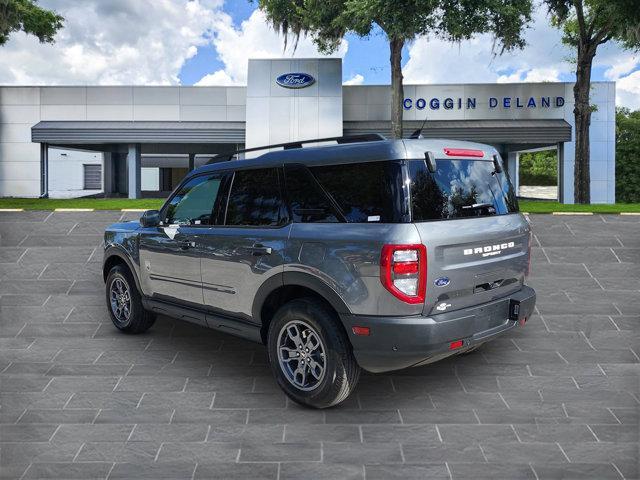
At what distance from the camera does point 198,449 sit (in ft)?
12.6

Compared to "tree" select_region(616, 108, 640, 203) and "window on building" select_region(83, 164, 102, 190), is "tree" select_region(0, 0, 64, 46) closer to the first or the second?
"window on building" select_region(83, 164, 102, 190)

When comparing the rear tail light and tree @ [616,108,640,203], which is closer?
the rear tail light

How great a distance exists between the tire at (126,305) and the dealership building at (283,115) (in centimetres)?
1939

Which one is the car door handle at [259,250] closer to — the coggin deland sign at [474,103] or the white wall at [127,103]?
the coggin deland sign at [474,103]

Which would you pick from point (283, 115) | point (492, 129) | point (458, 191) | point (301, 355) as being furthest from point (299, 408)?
point (492, 129)

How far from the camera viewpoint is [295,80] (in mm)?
25594

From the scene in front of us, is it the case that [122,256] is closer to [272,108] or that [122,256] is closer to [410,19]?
[410,19]

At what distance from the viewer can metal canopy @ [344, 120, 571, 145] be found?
26.8 meters

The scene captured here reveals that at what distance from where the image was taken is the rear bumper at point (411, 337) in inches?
158

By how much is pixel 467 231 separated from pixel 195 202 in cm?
273

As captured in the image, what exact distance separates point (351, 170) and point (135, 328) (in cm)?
357

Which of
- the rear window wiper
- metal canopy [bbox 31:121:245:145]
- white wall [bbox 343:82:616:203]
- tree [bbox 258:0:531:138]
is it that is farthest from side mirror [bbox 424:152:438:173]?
metal canopy [bbox 31:121:245:145]

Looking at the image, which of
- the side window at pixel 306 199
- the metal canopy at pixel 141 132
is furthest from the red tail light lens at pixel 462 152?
the metal canopy at pixel 141 132

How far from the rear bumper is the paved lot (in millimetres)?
508
